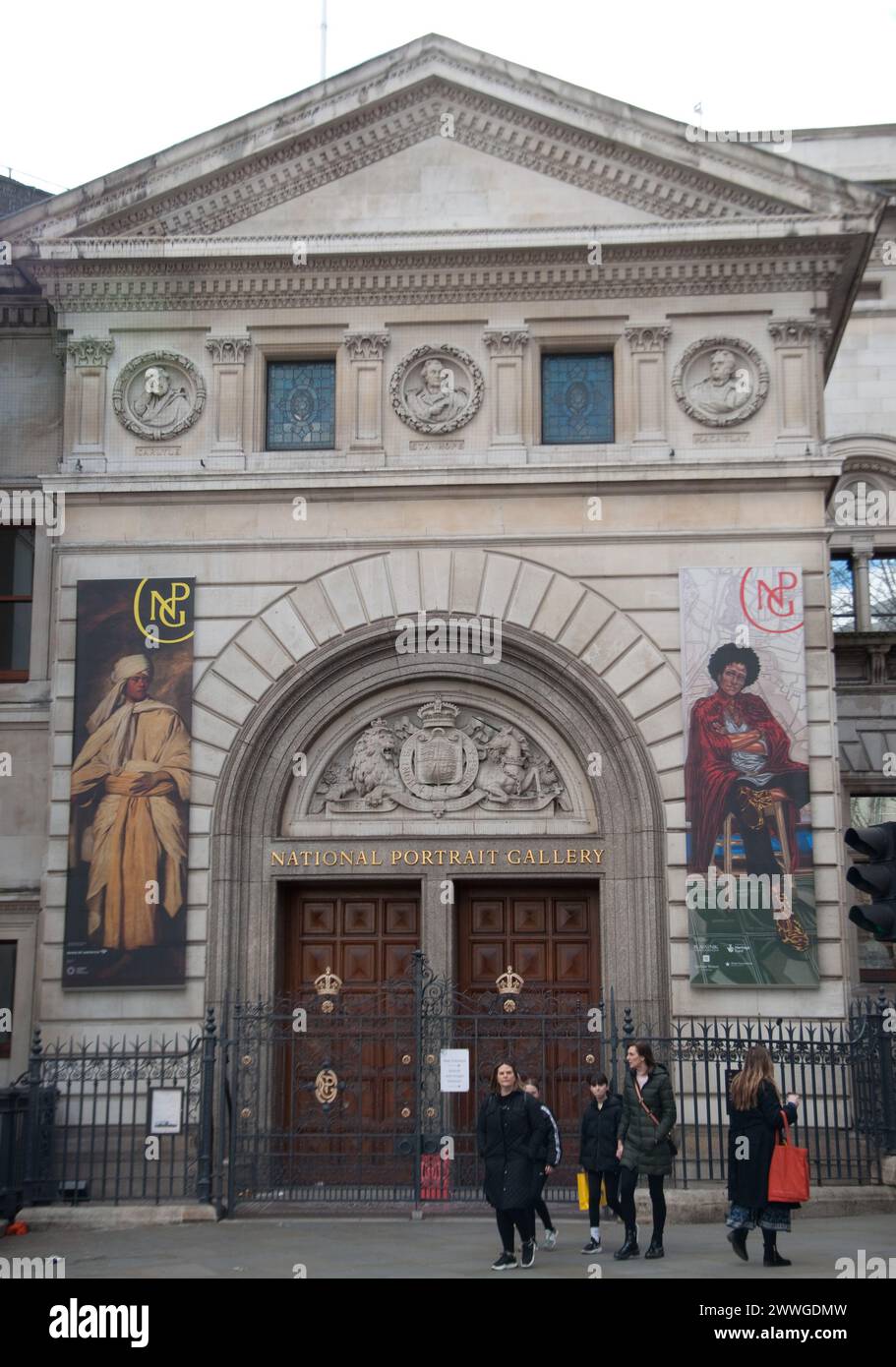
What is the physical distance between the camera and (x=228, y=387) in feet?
83.4

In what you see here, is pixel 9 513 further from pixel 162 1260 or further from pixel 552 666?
pixel 162 1260

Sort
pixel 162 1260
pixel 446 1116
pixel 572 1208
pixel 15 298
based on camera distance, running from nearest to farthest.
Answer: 1. pixel 162 1260
2. pixel 572 1208
3. pixel 446 1116
4. pixel 15 298

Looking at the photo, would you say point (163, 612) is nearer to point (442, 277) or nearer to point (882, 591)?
point (442, 277)

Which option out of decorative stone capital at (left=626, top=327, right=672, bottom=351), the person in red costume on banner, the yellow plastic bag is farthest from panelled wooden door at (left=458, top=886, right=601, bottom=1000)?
decorative stone capital at (left=626, top=327, right=672, bottom=351)

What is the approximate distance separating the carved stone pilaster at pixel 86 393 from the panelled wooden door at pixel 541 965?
900 centimetres

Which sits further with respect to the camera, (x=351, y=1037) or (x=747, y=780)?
(x=747, y=780)

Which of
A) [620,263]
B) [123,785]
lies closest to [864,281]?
[620,263]

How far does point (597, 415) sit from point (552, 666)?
4047 mm

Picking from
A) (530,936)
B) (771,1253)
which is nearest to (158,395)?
(530,936)

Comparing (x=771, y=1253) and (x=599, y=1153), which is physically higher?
(x=599, y=1153)

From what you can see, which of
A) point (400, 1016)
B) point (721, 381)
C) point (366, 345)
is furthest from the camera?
point (366, 345)

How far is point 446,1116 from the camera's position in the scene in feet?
75.8

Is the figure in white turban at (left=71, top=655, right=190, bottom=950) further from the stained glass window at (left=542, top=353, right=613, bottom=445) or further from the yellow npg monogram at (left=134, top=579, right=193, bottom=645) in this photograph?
the stained glass window at (left=542, top=353, right=613, bottom=445)

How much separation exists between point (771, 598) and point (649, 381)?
12.5 feet
